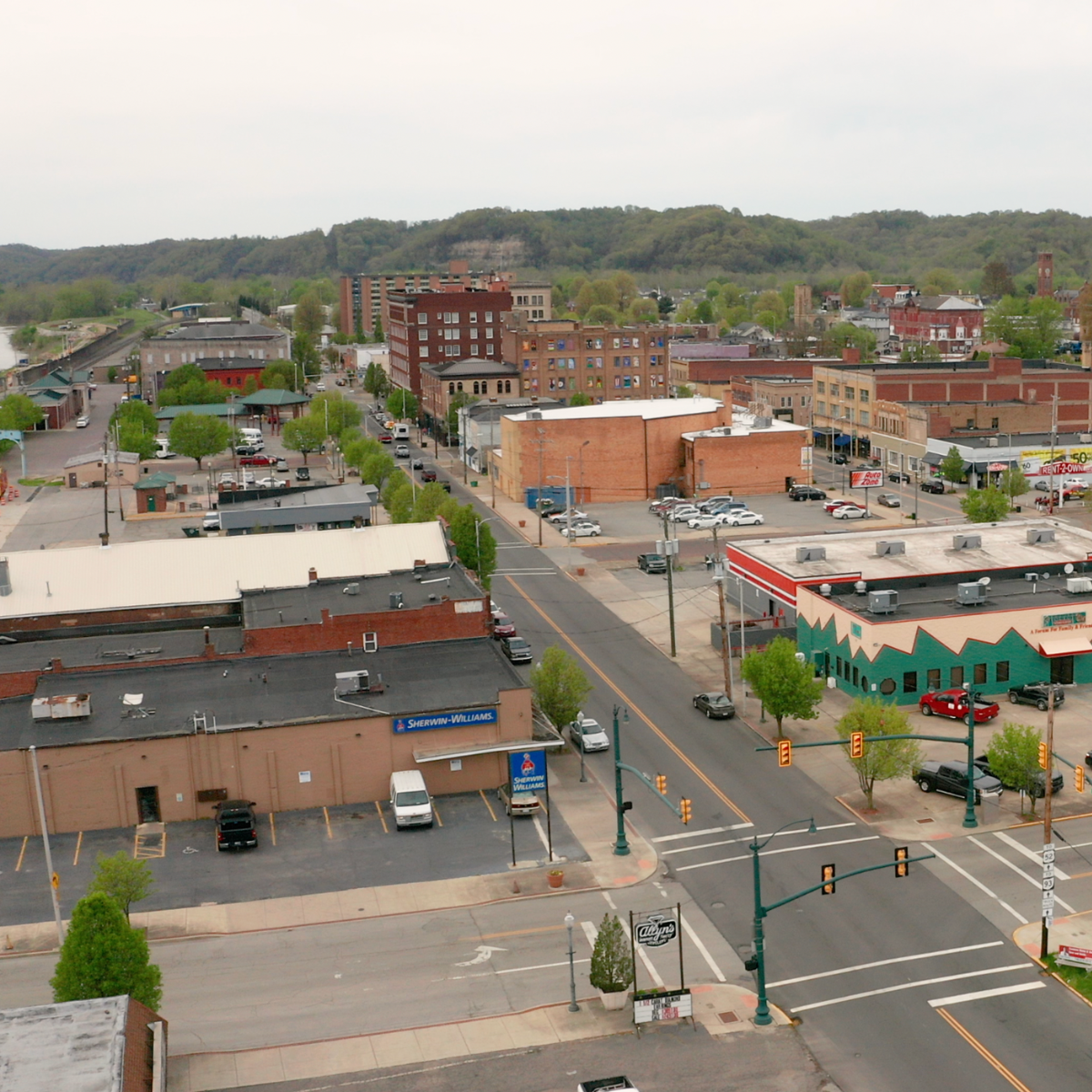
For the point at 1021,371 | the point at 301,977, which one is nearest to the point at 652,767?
the point at 301,977

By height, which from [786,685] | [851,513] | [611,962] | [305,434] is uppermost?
[305,434]

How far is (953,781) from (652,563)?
125ft

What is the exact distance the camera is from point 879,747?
44094 mm

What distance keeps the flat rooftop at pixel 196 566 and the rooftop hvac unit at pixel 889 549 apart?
21.6 m

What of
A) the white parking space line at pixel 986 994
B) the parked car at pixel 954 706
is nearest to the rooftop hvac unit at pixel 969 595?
the parked car at pixel 954 706

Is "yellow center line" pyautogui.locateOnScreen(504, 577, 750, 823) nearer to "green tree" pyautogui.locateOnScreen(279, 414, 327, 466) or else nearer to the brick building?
"green tree" pyautogui.locateOnScreen(279, 414, 327, 466)

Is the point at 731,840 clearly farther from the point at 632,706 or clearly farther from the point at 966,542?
the point at 966,542

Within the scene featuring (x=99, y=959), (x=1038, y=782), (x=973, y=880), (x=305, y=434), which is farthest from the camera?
(x=305, y=434)

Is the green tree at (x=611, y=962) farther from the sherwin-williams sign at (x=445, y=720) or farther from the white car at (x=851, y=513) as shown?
the white car at (x=851, y=513)

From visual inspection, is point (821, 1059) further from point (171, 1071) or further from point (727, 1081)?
point (171, 1071)

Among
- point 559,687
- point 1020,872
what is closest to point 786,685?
point 559,687

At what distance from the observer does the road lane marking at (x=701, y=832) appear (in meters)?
43.2

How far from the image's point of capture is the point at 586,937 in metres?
36.7

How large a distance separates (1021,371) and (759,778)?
91.6 metres
